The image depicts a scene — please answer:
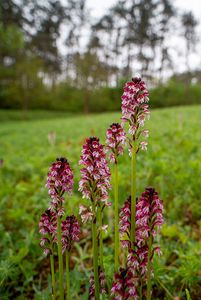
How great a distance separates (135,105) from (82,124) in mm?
17481

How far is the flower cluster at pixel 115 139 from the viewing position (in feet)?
4.51

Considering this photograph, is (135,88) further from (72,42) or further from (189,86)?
(72,42)

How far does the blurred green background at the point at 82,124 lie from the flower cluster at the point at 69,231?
17.9 inches

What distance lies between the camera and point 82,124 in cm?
1873

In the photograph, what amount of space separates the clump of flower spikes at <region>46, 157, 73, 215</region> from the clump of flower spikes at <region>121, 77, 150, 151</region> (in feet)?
1.02

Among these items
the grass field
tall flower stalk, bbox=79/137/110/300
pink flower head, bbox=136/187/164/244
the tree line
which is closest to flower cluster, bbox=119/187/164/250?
pink flower head, bbox=136/187/164/244

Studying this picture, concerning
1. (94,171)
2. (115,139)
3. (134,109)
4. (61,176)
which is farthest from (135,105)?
(61,176)

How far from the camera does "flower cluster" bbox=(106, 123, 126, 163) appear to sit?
137 centimetres

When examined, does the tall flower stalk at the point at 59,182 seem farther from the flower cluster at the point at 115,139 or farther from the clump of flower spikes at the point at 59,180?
the flower cluster at the point at 115,139

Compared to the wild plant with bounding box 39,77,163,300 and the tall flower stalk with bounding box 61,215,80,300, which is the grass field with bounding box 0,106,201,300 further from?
the wild plant with bounding box 39,77,163,300

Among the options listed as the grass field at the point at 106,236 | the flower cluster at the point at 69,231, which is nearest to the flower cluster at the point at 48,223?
the flower cluster at the point at 69,231

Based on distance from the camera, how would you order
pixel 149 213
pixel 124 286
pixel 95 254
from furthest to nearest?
1. pixel 95 254
2. pixel 149 213
3. pixel 124 286

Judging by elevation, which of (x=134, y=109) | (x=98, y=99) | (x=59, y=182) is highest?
(x=98, y=99)

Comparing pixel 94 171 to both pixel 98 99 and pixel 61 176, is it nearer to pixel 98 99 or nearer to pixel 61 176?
pixel 61 176
